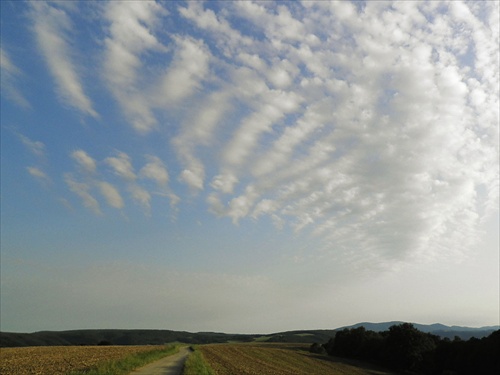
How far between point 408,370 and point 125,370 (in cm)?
5574

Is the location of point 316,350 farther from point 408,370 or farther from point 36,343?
point 36,343

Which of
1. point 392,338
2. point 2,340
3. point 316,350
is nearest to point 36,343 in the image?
point 2,340

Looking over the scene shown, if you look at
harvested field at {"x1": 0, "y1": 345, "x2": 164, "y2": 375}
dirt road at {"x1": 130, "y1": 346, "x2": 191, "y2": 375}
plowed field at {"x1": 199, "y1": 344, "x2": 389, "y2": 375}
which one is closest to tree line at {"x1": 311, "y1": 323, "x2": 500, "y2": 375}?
plowed field at {"x1": 199, "y1": 344, "x2": 389, "y2": 375}

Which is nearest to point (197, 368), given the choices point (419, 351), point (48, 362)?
point (48, 362)

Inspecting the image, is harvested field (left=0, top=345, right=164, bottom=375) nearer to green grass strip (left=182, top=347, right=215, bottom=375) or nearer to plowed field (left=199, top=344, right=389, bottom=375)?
green grass strip (left=182, top=347, right=215, bottom=375)

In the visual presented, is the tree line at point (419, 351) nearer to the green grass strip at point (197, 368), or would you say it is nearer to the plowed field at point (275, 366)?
the plowed field at point (275, 366)

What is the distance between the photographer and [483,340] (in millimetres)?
56562

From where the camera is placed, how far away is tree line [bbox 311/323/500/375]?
53.9 m

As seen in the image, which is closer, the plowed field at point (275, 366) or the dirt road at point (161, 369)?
the dirt road at point (161, 369)

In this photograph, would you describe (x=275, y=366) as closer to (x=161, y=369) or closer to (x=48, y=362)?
(x=161, y=369)

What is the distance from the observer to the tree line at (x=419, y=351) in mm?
53906

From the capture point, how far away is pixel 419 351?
71.9 metres

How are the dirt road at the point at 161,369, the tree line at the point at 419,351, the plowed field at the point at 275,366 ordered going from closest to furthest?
the dirt road at the point at 161,369 → the plowed field at the point at 275,366 → the tree line at the point at 419,351

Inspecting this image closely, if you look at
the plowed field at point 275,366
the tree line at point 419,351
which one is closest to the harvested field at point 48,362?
the plowed field at point 275,366
